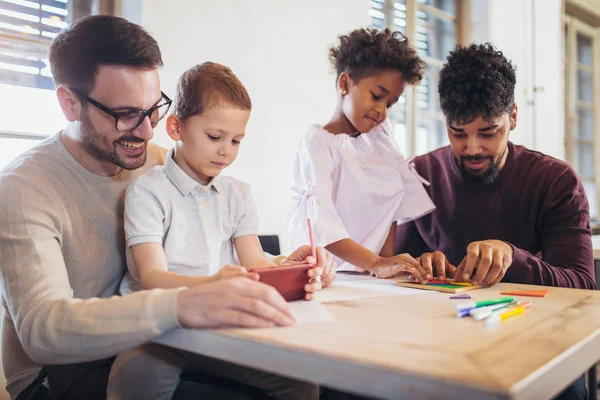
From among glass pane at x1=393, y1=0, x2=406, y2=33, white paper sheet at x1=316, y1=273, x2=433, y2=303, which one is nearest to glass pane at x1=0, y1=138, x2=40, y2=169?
white paper sheet at x1=316, y1=273, x2=433, y2=303

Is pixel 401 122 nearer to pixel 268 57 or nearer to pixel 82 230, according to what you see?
pixel 268 57

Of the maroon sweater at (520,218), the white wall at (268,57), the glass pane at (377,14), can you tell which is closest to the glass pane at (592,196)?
the glass pane at (377,14)

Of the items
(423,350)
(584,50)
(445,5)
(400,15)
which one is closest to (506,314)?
(423,350)

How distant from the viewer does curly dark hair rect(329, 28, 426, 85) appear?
1.92 m

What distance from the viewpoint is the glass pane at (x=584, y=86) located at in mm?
6109

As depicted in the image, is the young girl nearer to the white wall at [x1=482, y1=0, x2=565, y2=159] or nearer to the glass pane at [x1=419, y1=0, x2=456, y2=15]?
the glass pane at [x1=419, y1=0, x2=456, y2=15]

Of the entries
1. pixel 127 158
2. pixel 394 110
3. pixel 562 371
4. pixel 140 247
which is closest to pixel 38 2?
pixel 127 158

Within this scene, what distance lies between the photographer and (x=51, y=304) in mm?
951

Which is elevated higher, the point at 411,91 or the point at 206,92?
the point at 411,91

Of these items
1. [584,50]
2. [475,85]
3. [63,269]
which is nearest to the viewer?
[63,269]

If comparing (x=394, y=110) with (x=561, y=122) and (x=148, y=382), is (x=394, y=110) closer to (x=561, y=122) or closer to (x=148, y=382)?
(x=561, y=122)

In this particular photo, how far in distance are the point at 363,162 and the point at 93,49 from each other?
999 millimetres

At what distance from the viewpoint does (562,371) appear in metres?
0.70

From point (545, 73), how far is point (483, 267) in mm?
4437
